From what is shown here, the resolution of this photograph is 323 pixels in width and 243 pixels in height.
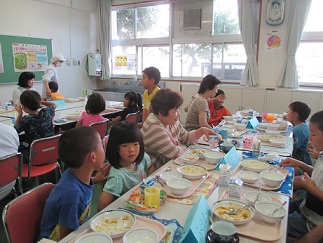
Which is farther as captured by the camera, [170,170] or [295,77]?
[295,77]

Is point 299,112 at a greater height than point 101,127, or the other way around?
point 299,112

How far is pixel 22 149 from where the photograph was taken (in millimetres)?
2854

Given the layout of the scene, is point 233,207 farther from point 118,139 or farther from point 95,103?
point 95,103

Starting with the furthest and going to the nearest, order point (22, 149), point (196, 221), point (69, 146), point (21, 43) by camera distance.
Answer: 1. point (21, 43)
2. point (22, 149)
3. point (69, 146)
4. point (196, 221)

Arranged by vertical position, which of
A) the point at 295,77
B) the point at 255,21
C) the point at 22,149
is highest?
the point at 255,21

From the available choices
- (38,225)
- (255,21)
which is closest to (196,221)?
(38,225)

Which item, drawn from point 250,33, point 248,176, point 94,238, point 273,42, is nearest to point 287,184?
point 248,176

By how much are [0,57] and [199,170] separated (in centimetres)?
510

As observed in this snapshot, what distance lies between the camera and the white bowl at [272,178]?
155cm

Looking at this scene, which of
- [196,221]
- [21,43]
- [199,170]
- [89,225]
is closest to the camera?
[196,221]

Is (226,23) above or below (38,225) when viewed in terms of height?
above

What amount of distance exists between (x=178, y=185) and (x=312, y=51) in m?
5.04

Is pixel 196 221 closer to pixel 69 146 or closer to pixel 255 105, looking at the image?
pixel 69 146

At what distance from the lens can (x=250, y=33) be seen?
17.7ft
